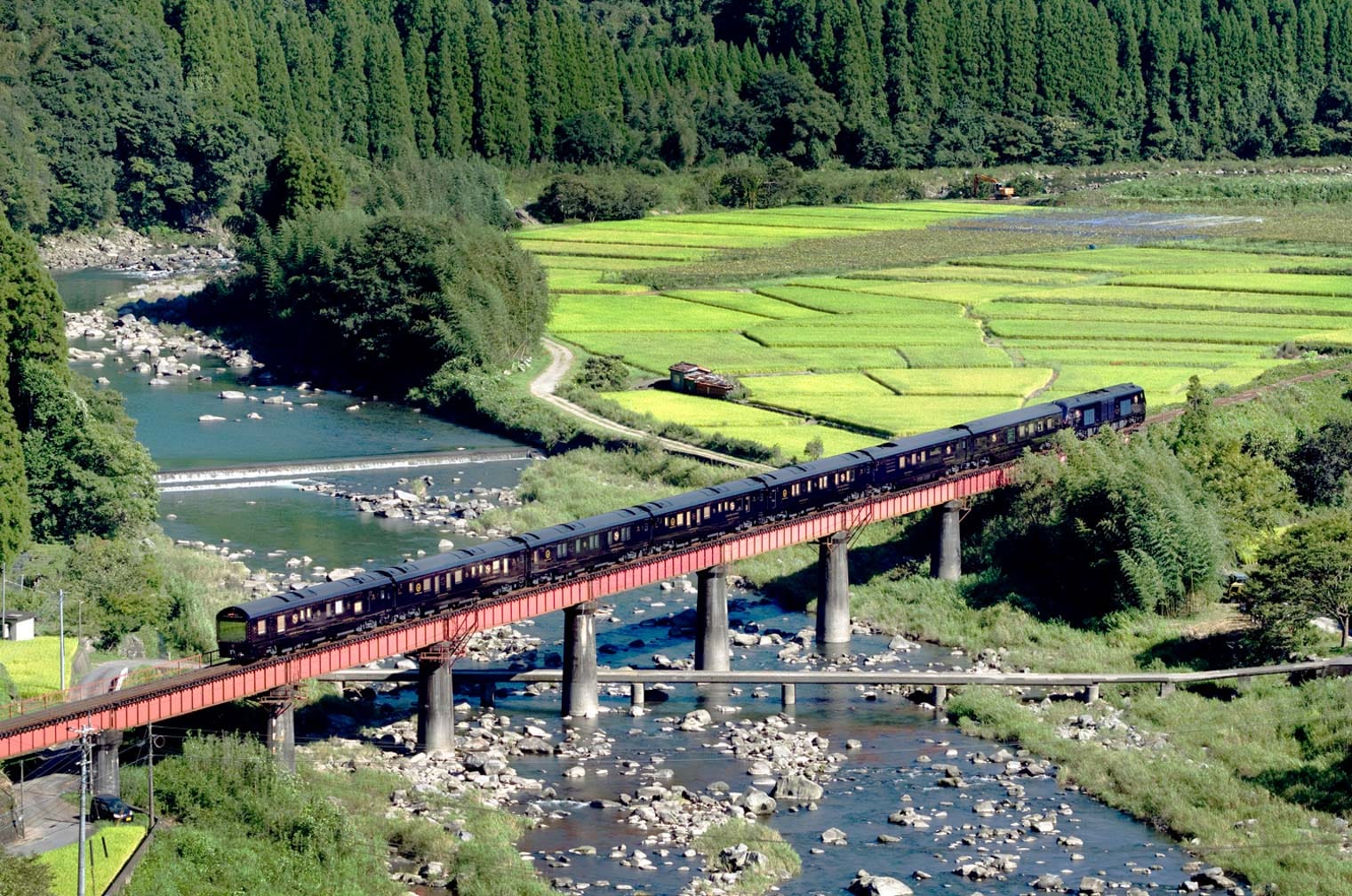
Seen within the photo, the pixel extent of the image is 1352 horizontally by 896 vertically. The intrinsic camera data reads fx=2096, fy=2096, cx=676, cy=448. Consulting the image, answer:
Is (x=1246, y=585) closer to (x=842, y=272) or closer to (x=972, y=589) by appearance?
(x=972, y=589)

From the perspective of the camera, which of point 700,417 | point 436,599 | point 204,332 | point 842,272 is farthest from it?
point 842,272

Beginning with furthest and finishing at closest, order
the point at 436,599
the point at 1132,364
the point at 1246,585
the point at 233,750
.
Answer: the point at 1132,364 → the point at 1246,585 → the point at 436,599 → the point at 233,750

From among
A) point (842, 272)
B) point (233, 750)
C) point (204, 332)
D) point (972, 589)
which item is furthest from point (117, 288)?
point (233, 750)

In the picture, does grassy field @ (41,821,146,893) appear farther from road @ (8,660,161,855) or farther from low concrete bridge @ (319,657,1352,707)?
low concrete bridge @ (319,657,1352,707)

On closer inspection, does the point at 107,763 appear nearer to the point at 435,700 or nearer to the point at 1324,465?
the point at 435,700

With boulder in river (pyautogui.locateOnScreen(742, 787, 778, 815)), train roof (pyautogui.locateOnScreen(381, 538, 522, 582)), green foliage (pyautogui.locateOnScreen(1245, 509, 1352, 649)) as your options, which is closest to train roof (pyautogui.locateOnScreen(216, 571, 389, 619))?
train roof (pyautogui.locateOnScreen(381, 538, 522, 582))

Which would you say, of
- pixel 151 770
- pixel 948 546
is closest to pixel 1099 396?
pixel 948 546
